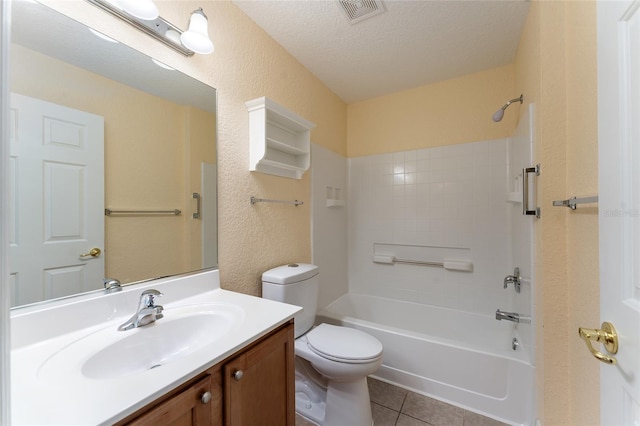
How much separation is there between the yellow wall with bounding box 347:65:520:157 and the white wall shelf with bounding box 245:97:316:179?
1.00 m

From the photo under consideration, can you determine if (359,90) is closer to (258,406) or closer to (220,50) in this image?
(220,50)

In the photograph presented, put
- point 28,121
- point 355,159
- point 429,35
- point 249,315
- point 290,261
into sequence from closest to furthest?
point 28,121 → point 249,315 → point 429,35 → point 290,261 → point 355,159

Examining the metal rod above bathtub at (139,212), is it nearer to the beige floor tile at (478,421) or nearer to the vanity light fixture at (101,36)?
the vanity light fixture at (101,36)

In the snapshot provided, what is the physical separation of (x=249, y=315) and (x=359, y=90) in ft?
7.30

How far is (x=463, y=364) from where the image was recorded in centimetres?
152

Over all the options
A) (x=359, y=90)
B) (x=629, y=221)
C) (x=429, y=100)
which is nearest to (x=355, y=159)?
(x=359, y=90)

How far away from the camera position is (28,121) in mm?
737

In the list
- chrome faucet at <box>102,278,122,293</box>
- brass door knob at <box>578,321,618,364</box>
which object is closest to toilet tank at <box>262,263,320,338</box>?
chrome faucet at <box>102,278,122,293</box>

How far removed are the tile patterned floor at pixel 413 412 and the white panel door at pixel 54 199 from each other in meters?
1.40

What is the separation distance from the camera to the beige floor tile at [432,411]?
141 centimetres

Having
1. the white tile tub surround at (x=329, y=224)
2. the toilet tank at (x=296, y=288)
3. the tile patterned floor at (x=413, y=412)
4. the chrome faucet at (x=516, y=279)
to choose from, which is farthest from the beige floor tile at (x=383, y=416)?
the chrome faucet at (x=516, y=279)

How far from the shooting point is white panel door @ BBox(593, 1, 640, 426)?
48 cm

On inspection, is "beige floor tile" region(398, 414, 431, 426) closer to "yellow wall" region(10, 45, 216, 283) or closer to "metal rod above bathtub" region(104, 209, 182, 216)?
"yellow wall" region(10, 45, 216, 283)

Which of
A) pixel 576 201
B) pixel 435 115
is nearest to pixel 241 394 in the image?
pixel 576 201
